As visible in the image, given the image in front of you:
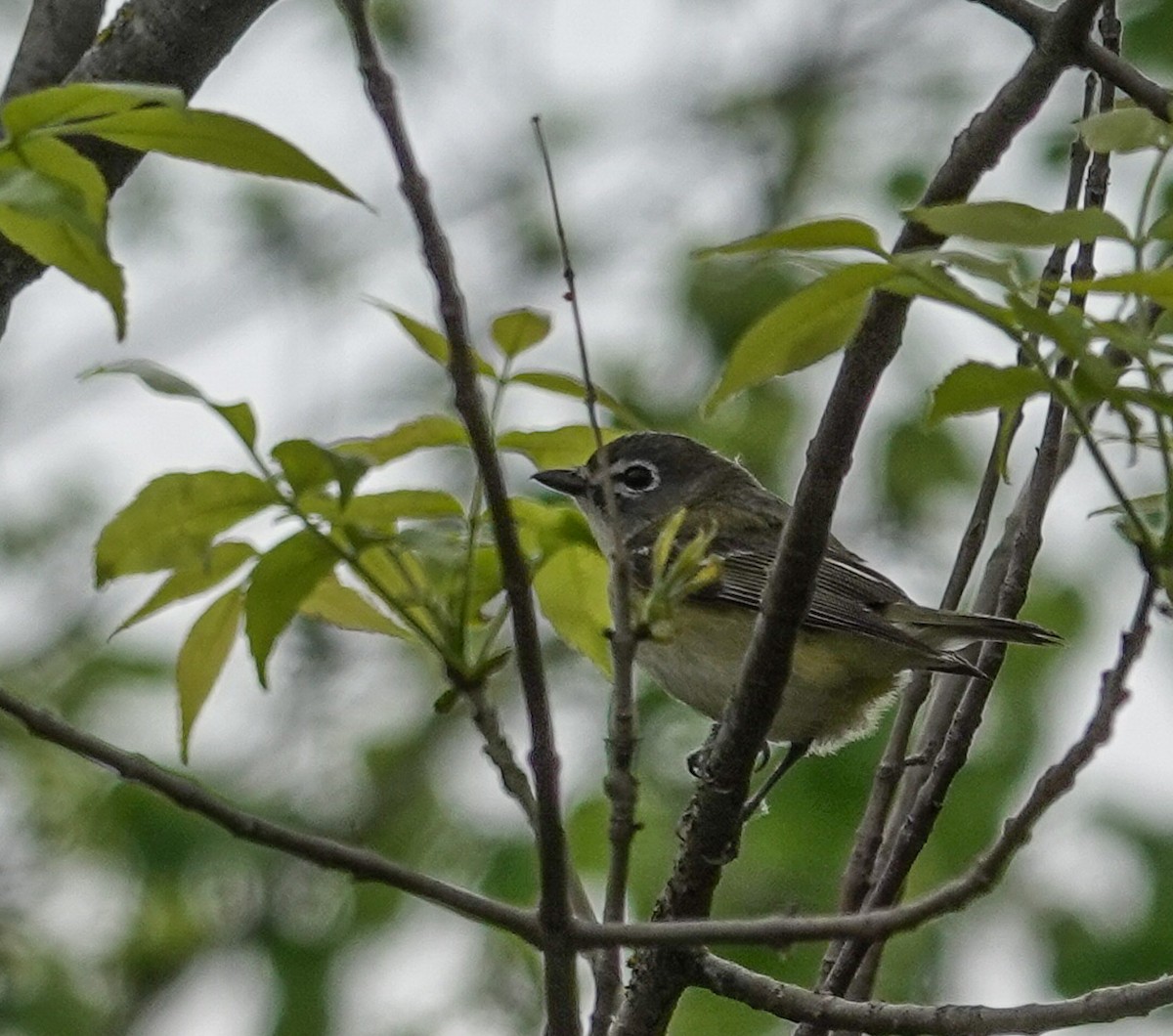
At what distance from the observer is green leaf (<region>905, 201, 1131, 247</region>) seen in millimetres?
2174

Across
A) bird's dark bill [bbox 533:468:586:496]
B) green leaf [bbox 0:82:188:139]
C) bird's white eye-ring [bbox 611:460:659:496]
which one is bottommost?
green leaf [bbox 0:82:188:139]

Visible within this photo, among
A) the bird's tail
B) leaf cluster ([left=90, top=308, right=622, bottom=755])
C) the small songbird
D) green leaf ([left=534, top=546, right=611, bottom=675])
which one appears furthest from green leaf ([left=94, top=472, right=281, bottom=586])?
the small songbird

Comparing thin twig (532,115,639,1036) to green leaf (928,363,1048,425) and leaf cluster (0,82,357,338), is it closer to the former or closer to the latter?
green leaf (928,363,1048,425)

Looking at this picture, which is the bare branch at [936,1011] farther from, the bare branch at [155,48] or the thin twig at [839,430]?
the bare branch at [155,48]

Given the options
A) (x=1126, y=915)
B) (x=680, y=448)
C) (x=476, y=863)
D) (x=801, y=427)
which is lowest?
(x=476, y=863)

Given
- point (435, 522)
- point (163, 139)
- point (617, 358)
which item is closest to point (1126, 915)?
point (617, 358)

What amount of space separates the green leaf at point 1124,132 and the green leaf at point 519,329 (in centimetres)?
88

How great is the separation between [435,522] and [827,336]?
2.26 ft

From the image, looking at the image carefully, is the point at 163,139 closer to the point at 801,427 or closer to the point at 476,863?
the point at 476,863

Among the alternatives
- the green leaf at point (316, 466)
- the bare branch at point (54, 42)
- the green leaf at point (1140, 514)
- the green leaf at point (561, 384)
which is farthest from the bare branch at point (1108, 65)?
the bare branch at point (54, 42)

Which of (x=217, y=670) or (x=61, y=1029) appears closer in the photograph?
(x=217, y=670)

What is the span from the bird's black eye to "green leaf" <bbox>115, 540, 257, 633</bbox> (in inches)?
185

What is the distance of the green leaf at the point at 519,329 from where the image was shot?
9.34 ft

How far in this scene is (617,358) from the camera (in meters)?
10.5
